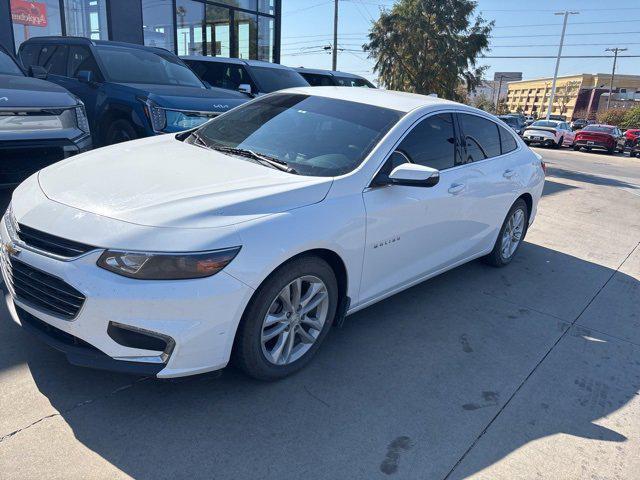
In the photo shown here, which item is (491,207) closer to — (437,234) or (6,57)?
(437,234)

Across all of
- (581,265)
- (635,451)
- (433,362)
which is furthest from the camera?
(581,265)

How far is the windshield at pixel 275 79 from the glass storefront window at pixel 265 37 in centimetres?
739

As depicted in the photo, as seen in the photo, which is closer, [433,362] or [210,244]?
[210,244]

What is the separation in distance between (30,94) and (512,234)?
5102mm

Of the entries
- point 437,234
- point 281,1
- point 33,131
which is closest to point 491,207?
point 437,234

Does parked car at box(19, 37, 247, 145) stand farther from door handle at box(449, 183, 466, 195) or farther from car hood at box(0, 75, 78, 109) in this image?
door handle at box(449, 183, 466, 195)

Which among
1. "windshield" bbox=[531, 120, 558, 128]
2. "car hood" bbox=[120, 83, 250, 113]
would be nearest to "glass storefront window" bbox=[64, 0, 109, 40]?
"car hood" bbox=[120, 83, 250, 113]

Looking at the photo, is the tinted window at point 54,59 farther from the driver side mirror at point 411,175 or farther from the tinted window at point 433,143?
the driver side mirror at point 411,175

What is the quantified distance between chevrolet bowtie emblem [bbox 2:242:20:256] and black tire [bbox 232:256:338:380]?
4.04 ft

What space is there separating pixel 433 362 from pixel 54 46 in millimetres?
7650

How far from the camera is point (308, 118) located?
3947 millimetres

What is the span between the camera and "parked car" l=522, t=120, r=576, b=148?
90.4ft

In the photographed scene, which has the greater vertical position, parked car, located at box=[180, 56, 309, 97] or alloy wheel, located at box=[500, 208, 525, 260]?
parked car, located at box=[180, 56, 309, 97]

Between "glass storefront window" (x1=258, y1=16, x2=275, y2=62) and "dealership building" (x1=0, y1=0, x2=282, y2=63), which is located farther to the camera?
"glass storefront window" (x1=258, y1=16, x2=275, y2=62)
